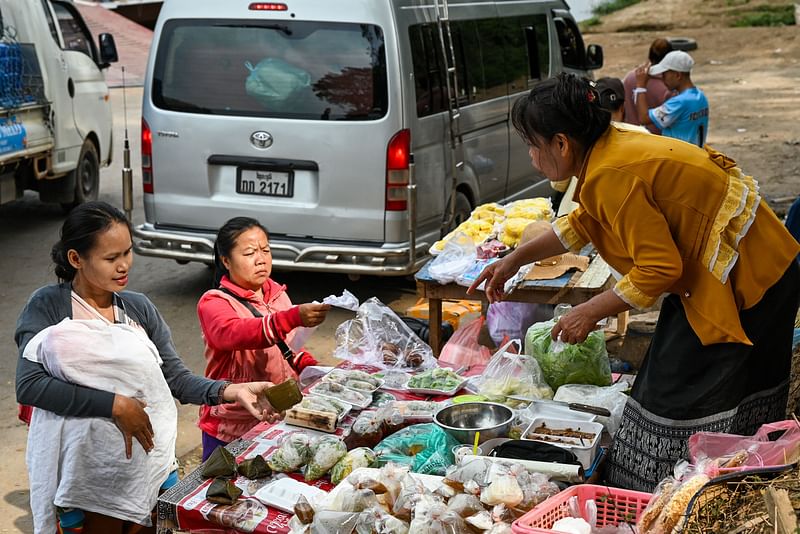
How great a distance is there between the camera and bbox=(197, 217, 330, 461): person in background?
3.91 meters

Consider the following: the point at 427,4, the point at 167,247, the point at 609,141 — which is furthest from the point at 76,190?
the point at 609,141

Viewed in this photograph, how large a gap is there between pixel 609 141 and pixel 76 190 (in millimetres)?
9209

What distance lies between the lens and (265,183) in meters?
7.18

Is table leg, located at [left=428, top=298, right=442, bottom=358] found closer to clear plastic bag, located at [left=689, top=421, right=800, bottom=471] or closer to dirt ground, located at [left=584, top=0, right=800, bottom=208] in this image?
clear plastic bag, located at [left=689, top=421, right=800, bottom=471]

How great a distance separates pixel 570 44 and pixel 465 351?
620 centimetres

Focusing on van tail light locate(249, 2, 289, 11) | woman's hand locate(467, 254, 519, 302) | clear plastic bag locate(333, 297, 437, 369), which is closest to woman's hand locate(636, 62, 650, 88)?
van tail light locate(249, 2, 289, 11)

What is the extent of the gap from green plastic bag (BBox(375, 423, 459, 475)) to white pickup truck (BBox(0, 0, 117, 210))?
658 centimetres

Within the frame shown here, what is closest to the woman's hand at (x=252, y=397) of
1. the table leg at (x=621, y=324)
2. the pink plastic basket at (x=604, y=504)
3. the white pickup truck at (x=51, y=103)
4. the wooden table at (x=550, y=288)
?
the pink plastic basket at (x=604, y=504)

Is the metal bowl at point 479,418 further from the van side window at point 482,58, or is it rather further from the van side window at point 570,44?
the van side window at point 570,44

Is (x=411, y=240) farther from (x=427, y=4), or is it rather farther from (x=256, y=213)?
(x=427, y=4)

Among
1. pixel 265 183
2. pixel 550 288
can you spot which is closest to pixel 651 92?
pixel 265 183

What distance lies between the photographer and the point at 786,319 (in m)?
3.22

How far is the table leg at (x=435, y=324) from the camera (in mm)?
5461

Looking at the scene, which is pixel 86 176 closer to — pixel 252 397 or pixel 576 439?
pixel 252 397
